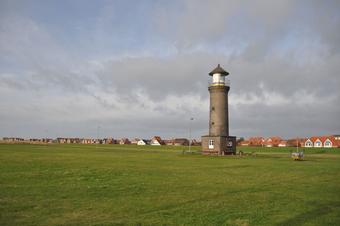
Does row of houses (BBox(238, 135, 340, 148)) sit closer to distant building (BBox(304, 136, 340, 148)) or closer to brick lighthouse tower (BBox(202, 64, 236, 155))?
distant building (BBox(304, 136, 340, 148))

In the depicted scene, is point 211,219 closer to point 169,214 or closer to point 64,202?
point 169,214

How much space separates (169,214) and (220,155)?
39.5 m

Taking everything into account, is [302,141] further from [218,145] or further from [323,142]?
[218,145]

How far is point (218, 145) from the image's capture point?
49094mm

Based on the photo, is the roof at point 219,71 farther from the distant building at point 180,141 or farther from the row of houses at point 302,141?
the distant building at point 180,141

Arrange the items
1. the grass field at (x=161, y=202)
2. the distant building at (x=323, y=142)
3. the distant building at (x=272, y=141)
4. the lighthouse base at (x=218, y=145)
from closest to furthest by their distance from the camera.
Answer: the grass field at (x=161, y=202) → the lighthouse base at (x=218, y=145) → the distant building at (x=323, y=142) → the distant building at (x=272, y=141)

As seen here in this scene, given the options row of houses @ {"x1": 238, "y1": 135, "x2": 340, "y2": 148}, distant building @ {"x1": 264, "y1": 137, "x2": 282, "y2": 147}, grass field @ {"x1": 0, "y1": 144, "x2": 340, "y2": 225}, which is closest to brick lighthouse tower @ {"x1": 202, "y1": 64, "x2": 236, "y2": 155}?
grass field @ {"x1": 0, "y1": 144, "x2": 340, "y2": 225}

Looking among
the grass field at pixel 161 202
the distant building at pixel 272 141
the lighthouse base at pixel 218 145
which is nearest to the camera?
the grass field at pixel 161 202

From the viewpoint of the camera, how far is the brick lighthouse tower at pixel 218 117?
49.5 m

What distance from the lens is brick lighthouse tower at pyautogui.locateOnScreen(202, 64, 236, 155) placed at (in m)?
49.5

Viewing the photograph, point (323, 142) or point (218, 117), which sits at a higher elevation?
point (218, 117)

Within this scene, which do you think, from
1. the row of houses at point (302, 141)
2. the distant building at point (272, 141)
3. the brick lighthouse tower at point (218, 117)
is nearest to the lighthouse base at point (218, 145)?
the brick lighthouse tower at point (218, 117)

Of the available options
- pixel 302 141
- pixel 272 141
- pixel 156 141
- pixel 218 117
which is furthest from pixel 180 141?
pixel 218 117

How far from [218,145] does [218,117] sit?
14.2 ft
